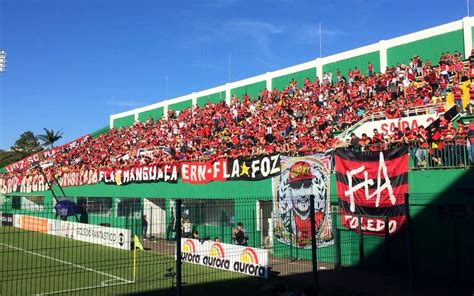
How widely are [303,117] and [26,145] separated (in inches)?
3570

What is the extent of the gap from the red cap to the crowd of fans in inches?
21.9

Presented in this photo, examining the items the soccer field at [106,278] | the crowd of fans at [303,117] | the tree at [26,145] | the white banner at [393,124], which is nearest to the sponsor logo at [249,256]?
the soccer field at [106,278]

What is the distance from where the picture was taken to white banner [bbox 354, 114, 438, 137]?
1784 cm

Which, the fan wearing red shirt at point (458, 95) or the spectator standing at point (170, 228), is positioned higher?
the fan wearing red shirt at point (458, 95)

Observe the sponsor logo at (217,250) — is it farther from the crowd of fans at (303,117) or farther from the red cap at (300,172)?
the crowd of fans at (303,117)

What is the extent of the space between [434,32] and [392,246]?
12.4 metres

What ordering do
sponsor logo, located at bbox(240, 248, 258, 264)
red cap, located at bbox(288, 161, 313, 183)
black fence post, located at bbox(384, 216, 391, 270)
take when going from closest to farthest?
sponsor logo, located at bbox(240, 248, 258, 264), black fence post, located at bbox(384, 216, 391, 270), red cap, located at bbox(288, 161, 313, 183)

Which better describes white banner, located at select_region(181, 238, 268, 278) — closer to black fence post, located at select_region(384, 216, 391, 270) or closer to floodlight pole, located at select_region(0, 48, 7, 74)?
black fence post, located at select_region(384, 216, 391, 270)

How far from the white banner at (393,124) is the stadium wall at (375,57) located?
5.60 meters

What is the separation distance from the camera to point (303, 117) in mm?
24922

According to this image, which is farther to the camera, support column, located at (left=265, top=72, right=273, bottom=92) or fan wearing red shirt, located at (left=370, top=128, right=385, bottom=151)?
support column, located at (left=265, top=72, right=273, bottom=92)

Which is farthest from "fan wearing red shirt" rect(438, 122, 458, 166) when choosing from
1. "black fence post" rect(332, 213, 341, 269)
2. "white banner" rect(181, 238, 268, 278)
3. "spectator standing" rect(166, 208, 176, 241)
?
"spectator standing" rect(166, 208, 176, 241)

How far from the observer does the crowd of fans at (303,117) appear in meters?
19.2

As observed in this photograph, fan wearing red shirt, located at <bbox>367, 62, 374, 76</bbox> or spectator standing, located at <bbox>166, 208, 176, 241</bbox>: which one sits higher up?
fan wearing red shirt, located at <bbox>367, 62, 374, 76</bbox>
